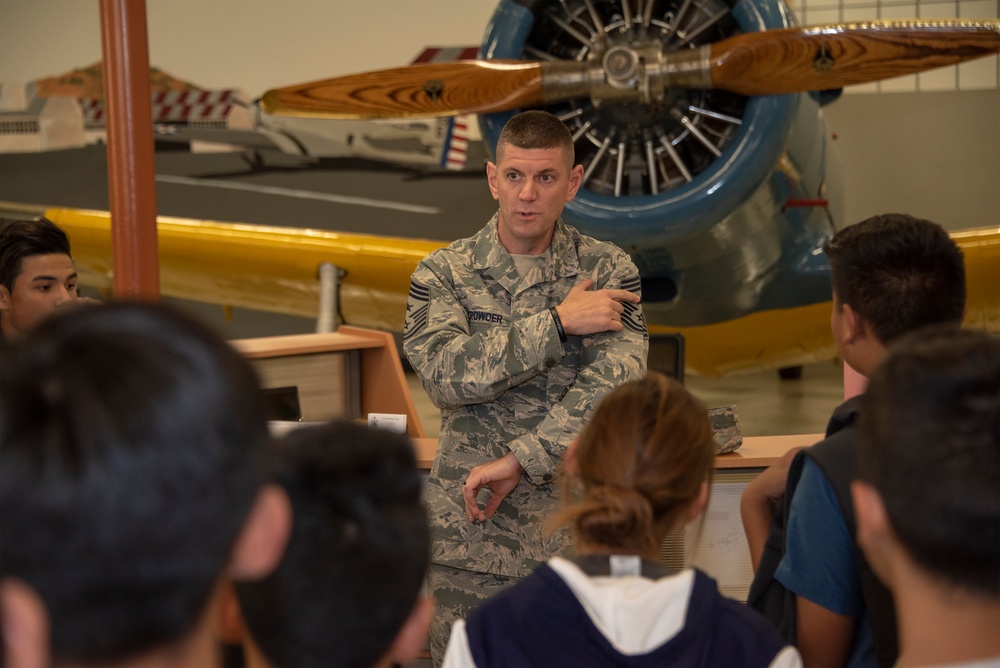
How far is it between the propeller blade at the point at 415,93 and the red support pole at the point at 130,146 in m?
1.62

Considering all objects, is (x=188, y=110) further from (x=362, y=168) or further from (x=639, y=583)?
(x=639, y=583)

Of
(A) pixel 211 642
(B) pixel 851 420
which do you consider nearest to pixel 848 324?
(B) pixel 851 420

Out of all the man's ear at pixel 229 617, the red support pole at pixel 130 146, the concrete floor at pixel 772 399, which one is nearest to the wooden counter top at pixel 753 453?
the red support pole at pixel 130 146

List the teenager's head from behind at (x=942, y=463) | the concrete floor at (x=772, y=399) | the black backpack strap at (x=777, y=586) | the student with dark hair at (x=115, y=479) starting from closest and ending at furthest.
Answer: the student with dark hair at (x=115, y=479) → the teenager's head from behind at (x=942, y=463) → the black backpack strap at (x=777, y=586) → the concrete floor at (x=772, y=399)

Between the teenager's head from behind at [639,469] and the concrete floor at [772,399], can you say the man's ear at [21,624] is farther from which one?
the concrete floor at [772,399]

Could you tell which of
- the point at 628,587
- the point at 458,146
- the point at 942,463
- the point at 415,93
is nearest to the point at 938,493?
the point at 942,463

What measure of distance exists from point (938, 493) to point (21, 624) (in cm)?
67

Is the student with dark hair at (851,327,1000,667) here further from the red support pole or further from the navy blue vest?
the red support pole

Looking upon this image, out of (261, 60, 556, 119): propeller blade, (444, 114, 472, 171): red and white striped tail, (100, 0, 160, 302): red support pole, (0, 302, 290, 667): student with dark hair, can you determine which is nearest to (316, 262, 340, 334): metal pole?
(261, 60, 556, 119): propeller blade

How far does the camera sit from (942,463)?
814 millimetres

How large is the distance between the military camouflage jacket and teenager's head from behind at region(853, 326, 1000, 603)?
1.01 m

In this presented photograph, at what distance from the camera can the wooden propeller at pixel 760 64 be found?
3.69 m

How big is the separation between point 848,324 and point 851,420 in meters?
0.14

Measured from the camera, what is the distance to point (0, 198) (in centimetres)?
984
